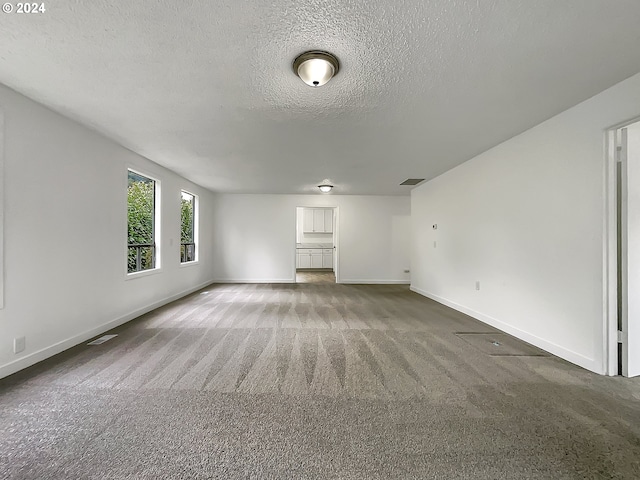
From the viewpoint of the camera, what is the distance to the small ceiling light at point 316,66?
180cm

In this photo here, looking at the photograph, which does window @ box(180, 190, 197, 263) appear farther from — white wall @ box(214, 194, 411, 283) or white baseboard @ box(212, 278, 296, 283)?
white baseboard @ box(212, 278, 296, 283)

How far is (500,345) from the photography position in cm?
295

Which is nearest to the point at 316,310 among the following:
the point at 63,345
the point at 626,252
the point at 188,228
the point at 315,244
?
the point at 63,345

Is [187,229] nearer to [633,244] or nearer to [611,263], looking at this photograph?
[611,263]

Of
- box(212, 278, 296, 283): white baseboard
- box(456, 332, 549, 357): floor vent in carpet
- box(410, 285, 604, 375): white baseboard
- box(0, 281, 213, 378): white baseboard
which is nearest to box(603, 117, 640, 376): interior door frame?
box(410, 285, 604, 375): white baseboard

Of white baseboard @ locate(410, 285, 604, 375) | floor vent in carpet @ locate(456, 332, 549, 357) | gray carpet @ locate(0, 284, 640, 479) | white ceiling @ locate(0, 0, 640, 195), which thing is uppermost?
white ceiling @ locate(0, 0, 640, 195)

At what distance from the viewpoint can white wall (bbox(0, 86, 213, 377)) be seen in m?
2.28

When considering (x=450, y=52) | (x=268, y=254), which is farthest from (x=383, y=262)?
(x=450, y=52)

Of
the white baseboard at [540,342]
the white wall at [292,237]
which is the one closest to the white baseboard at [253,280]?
the white wall at [292,237]

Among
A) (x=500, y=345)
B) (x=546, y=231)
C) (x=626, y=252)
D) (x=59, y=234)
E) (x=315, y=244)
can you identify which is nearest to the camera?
(x=626, y=252)

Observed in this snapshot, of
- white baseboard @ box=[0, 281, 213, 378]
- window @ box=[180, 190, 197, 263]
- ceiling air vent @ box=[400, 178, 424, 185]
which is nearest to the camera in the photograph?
white baseboard @ box=[0, 281, 213, 378]

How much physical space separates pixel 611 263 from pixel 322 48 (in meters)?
2.87

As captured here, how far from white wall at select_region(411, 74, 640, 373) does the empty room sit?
0.07 feet

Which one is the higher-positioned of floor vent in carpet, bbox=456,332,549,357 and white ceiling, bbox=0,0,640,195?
white ceiling, bbox=0,0,640,195
